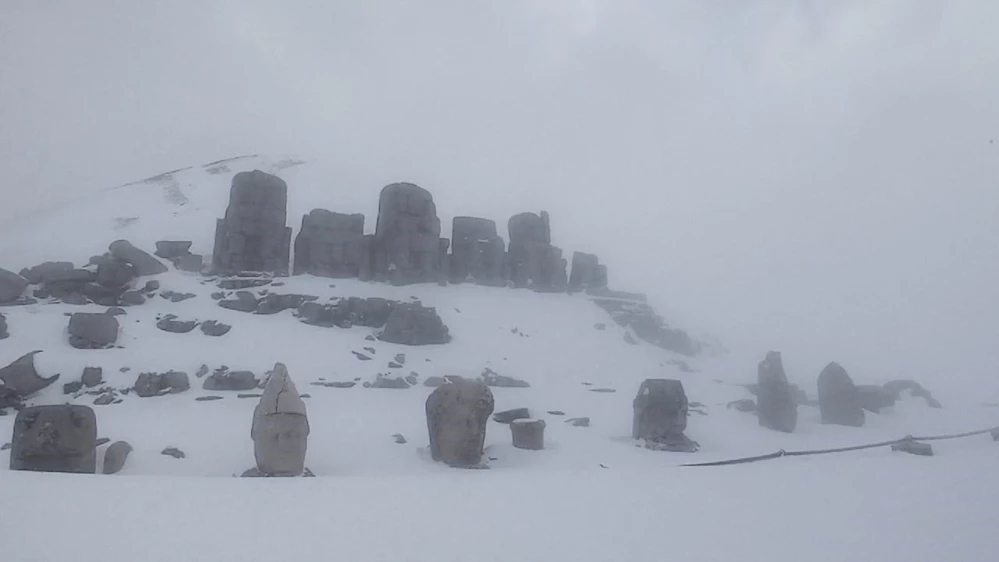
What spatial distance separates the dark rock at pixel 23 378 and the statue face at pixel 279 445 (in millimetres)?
9363

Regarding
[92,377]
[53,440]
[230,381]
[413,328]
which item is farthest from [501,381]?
[53,440]

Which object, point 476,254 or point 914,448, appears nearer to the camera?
point 914,448

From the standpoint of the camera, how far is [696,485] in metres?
7.48

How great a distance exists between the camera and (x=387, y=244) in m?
25.8

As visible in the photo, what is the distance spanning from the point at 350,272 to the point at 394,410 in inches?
418

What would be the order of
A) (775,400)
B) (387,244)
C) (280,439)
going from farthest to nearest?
1. (387,244)
2. (775,400)
3. (280,439)

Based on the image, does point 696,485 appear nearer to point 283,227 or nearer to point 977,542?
point 977,542

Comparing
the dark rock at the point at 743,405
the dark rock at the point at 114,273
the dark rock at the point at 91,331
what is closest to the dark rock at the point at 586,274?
the dark rock at the point at 743,405

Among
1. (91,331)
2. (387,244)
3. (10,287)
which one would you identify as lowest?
(91,331)

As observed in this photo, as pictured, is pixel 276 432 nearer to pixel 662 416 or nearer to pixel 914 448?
pixel 662 416

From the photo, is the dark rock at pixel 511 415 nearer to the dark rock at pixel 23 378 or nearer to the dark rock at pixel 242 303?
the dark rock at pixel 242 303

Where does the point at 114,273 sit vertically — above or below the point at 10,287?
above

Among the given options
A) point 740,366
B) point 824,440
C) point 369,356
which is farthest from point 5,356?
point 740,366

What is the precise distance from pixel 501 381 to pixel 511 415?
4849mm
